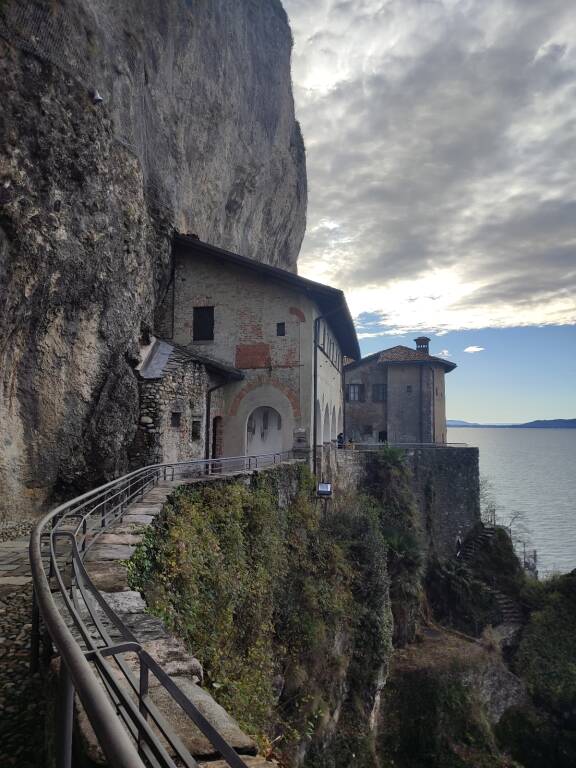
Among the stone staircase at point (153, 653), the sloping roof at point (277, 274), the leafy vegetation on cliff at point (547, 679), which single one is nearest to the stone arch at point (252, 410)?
the sloping roof at point (277, 274)

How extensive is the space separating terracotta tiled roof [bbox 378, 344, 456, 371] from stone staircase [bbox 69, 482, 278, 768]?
2939 cm

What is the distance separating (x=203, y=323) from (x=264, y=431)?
5471 millimetres

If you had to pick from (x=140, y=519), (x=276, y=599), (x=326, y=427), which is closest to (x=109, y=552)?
(x=140, y=519)

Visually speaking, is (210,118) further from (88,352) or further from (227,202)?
(88,352)

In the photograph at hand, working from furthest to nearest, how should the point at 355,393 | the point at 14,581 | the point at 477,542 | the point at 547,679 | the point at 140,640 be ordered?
the point at 355,393 < the point at 477,542 < the point at 547,679 < the point at 14,581 < the point at 140,640

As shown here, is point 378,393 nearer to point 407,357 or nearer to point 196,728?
point 407,357

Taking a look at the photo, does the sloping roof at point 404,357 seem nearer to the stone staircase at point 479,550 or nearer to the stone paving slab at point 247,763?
the stone staircase at point 479,550

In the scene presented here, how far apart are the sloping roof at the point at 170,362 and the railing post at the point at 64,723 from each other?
41.6ft

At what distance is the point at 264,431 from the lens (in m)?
20.8

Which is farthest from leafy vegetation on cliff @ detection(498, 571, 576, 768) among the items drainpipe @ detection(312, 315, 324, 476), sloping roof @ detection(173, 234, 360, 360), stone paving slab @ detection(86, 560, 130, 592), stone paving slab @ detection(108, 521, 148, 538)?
stone paving slab @ detection(86, 560, 130, 592)

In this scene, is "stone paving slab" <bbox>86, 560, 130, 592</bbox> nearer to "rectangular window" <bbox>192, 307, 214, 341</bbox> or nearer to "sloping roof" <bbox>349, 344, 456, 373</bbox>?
"rectangular window" <bbox>192, 307, 214, 341</bbox>

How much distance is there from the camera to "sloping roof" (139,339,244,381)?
14375 millimetres

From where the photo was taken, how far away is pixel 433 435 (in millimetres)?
34531

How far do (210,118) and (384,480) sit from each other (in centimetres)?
1707
